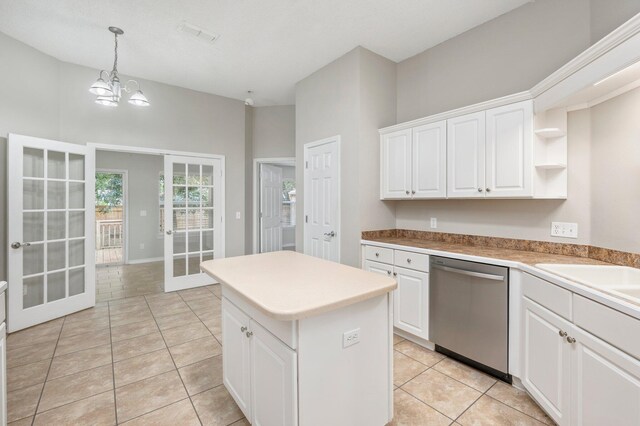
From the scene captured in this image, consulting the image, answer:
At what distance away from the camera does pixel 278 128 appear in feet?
17.6

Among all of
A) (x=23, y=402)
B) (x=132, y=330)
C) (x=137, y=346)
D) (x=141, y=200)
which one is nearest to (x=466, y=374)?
(x=137, y=346)

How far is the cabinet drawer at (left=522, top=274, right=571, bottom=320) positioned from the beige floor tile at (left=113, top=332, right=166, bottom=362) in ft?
10.1

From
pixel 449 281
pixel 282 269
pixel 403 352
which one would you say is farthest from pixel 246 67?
pixel 403 352

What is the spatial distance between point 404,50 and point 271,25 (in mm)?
1533

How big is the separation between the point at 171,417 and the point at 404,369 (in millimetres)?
1693

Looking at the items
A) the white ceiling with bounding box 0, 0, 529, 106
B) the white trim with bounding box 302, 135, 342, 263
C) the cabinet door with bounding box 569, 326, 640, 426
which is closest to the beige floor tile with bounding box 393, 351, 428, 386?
the cabinet door with bounding box 569, 326, 640, 426

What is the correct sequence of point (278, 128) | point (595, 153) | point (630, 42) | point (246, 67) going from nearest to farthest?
point (630, 42)
point (595, 153)
point (246, 67)
point (278, 128)

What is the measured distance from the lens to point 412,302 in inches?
105

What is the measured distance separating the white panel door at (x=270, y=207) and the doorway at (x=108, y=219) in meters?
3.76

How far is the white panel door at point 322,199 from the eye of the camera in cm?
355

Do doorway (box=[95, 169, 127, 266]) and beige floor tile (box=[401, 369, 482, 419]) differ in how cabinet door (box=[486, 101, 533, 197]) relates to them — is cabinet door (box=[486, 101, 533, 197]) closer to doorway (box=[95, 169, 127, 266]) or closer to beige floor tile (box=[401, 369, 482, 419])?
beige floor tile (box=[401, 369, 482, 419])

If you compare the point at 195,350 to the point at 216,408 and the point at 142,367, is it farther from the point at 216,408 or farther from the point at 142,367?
the point at 216,408

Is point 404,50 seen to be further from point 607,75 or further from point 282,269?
point 282,269

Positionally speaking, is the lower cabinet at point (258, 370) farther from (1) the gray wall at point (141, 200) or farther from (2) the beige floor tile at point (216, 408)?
(1) the gray wall at point (141, 200)
